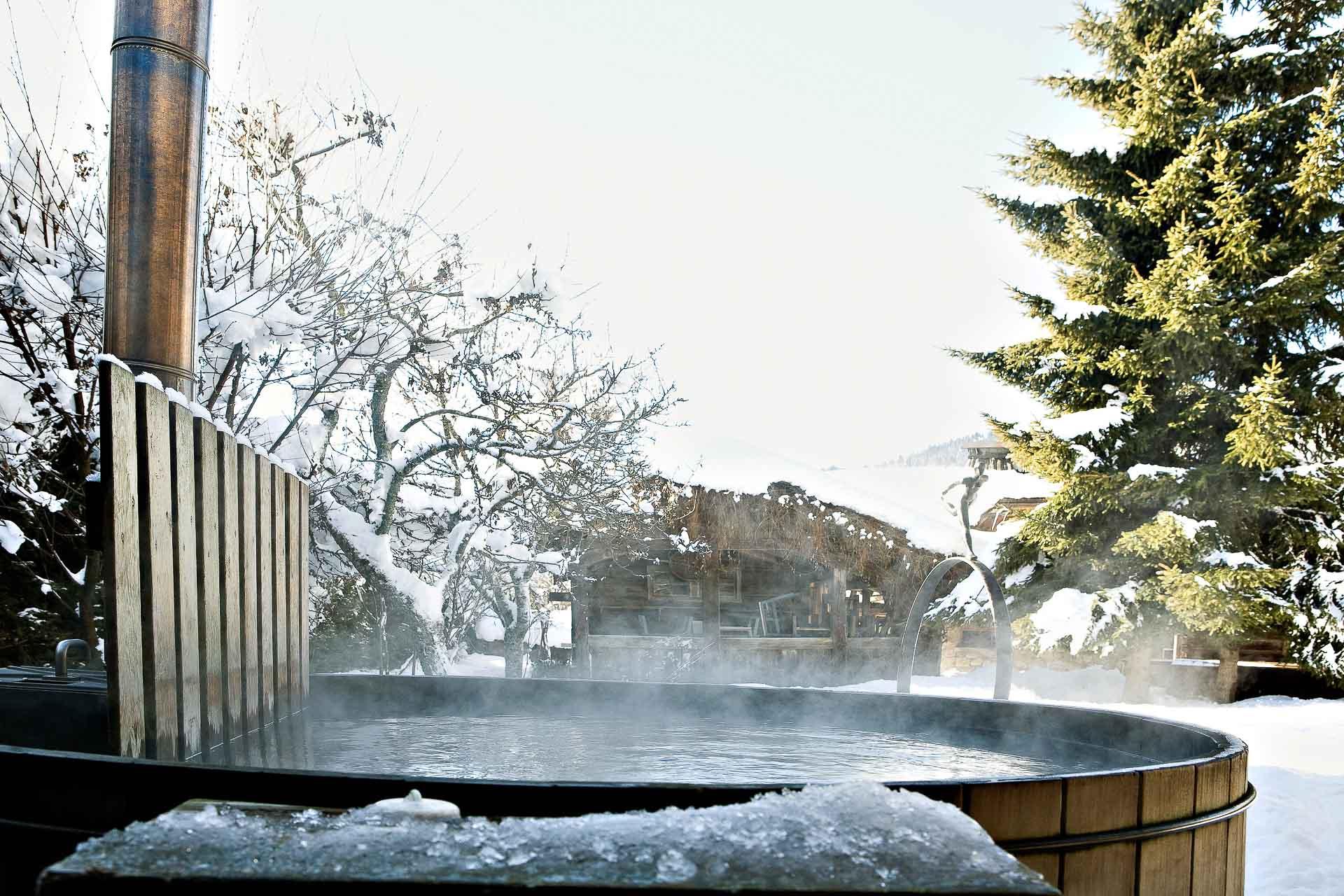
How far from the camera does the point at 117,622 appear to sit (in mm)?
1813

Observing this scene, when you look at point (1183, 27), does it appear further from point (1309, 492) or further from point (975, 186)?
point (1309, 492)

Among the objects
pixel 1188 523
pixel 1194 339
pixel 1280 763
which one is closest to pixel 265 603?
pixel 1280 763

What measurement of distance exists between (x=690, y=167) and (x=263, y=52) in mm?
13868

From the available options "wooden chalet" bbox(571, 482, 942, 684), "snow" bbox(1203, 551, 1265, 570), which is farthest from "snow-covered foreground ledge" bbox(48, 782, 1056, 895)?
"wooden chalet" bbox(571, 482, 942, 684)

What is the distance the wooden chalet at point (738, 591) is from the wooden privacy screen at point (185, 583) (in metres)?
9.28

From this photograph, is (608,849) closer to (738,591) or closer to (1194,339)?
(1194,339)

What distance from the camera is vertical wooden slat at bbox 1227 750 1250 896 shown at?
2092 millimetres

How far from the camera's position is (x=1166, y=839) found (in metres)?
1.88

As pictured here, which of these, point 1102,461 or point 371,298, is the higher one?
point 371,298

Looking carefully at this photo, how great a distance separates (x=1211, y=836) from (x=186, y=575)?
217 centimetres

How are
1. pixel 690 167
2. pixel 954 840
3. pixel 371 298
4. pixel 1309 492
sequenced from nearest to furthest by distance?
pixel 954 840 < pixel 371 298 < pixel 1309 492 < pixel 690 167

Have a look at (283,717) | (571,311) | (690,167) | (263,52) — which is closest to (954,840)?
(283,717)

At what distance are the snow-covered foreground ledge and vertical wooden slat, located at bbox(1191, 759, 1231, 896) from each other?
1224mm

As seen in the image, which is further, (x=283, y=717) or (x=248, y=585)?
(x=283, y=717)
